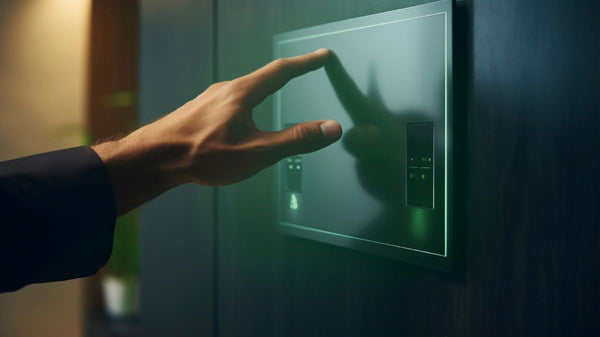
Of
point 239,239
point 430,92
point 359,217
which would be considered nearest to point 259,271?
point 239,239

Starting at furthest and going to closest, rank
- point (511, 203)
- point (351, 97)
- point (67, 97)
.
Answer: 1. point (67, 97)
2. point (351, 97)
3. point (511, 203)

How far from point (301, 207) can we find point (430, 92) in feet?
0.71

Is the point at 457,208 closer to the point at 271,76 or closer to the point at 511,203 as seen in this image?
the point at 511,203

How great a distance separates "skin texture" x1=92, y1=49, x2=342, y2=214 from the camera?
18.2 inches

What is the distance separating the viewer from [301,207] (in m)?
0.57

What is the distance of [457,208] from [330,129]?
0.15 metres

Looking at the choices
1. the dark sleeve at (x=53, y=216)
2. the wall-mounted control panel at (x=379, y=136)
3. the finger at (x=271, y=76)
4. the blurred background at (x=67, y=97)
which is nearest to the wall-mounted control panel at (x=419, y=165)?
the wall-mounted control panel at (x=379, y=136)

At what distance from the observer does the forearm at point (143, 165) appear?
47 centimetres

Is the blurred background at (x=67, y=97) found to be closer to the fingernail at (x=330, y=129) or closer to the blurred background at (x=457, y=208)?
the blurred background at (x=457, y=208)

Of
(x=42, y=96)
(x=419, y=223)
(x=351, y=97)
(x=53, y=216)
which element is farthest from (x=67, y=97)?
(x=419, y=223)

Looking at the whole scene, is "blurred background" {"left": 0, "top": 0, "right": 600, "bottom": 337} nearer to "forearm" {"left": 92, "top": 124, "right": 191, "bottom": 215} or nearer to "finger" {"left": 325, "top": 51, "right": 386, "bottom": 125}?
"finger" {"left": 325, "top": 51, "right": 386, "bottom": 125}

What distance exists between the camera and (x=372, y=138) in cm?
49

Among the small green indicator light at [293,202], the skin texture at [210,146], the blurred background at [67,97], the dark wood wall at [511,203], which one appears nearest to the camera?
the dark wood wall at [511,203]

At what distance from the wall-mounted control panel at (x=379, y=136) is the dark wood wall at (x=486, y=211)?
2cm
